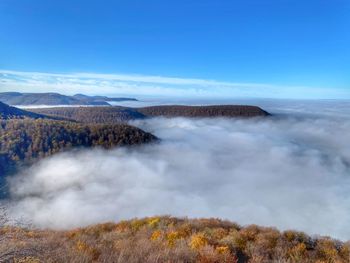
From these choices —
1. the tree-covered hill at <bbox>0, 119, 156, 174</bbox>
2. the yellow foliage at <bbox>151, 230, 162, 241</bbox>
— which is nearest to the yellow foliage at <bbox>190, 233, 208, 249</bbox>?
the yellow foliage at <bbox>151, 230, 162, 241</bbox>

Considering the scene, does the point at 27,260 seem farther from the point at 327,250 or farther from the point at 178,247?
the point at 327,250

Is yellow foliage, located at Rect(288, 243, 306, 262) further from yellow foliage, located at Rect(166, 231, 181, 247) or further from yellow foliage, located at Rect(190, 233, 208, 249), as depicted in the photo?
yellow foliage, located at Rect(166, 231, 181, 247)

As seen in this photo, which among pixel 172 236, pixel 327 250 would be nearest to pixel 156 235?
pixel 172 236

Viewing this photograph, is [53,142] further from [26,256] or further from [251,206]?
[26,256]

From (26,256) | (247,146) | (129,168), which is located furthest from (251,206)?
(247,146)

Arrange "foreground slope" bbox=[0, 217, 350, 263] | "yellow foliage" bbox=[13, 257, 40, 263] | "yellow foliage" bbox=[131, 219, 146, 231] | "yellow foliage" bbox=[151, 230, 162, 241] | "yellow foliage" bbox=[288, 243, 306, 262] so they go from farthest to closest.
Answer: "yellow foliage" bbox=[131, 219, 146, 231] → "yellow foliage" bbox=[151, 230, 162, 241] → "yellow foliage" bbox=[288, 243, 306, 262] → "foreground slope" bbox=[0, 217, 350, 263] → "yellow foliage" bbox=[13, 257, 40, 263]

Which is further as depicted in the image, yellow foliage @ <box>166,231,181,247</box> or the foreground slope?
yellow foliage @ <box>166,231,181,247</box>

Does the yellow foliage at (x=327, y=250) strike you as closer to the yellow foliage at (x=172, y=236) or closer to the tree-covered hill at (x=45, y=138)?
the yellow foliage at (x=172, y=236)
